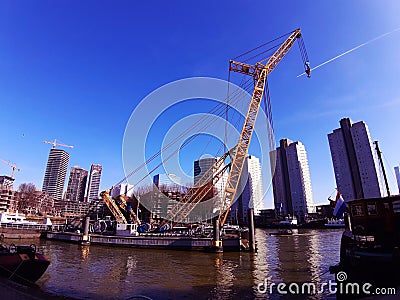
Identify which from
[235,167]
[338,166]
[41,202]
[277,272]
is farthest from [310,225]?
[41,202]

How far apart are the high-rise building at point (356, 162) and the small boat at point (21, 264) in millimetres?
117669

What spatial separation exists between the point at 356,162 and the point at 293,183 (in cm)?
3582

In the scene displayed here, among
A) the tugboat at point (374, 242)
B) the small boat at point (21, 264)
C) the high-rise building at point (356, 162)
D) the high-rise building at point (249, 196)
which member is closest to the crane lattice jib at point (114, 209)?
the small boat at point (21, 264)

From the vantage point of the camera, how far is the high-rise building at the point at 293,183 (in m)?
134

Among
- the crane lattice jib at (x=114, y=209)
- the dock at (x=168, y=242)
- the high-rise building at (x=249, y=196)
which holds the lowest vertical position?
the dock at (x=168, y=242)

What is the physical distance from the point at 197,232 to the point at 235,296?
1072 inches

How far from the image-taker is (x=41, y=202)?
424 feet

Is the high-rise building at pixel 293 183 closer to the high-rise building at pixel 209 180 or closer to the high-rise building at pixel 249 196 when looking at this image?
the high-rise building at pixel 249 196

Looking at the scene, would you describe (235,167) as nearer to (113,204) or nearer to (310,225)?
(113,204)

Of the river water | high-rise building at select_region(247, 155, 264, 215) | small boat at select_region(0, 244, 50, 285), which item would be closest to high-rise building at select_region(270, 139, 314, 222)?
high-rise building at select_region(247, 155, 264, 215)

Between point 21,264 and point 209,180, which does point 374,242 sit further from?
point 209,180

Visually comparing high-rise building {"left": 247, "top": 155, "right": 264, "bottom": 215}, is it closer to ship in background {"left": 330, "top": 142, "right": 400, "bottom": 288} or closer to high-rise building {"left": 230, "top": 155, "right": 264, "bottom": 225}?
high-rise building {"left": 230, "top": 155, "right": 264, "bottom": 225}

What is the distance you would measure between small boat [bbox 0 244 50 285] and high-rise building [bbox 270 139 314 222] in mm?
125921

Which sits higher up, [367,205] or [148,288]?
[367,205]
